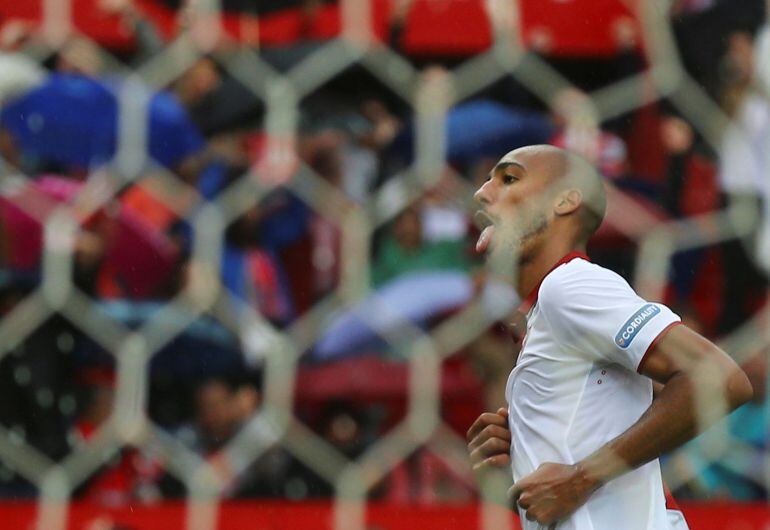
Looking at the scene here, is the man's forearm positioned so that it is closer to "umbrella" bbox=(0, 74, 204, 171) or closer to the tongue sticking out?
the tongue sticking out

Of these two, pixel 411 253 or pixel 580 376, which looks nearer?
pixel 580 376

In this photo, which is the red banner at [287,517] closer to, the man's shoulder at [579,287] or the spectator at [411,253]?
the spectator at [411,253]

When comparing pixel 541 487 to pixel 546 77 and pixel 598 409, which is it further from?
pixel 546 77

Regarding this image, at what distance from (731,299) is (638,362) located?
77 centimetres

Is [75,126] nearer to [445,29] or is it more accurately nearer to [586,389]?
[445,29]

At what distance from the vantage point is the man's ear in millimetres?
717

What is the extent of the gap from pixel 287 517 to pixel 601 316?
604 millimetres

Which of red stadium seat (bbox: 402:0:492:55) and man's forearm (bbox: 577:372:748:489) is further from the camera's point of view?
red stadium seat (bbox: 402:0:492:55)

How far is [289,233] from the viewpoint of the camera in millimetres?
1493

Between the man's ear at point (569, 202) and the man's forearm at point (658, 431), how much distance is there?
4.3 inches

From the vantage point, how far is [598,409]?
0.69 m

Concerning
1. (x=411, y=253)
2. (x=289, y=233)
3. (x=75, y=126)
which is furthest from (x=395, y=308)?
(x=75, y=126)

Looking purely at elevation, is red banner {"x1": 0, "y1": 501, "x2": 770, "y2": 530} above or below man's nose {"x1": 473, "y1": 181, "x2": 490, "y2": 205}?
above

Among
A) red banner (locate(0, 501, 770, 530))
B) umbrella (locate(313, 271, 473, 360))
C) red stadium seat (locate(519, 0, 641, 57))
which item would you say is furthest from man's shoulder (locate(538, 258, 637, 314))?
red stadium seat (locate(519, 0, 641, 57))
